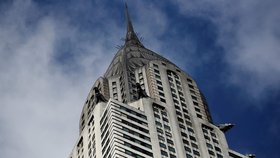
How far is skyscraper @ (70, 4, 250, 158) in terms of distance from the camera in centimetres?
12811

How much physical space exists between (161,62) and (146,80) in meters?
8.55

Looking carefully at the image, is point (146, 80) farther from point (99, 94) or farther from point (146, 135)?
point (146, 135)

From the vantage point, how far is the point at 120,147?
123 m

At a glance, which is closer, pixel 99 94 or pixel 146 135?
pixel 146 135

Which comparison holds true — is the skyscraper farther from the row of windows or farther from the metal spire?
the metal spire

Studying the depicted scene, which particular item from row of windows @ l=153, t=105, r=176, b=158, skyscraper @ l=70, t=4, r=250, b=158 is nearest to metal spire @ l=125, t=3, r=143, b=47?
skyscraper @ l=70, t=4, r=250, b=158

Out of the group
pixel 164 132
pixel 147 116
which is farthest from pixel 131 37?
pixel 164 132

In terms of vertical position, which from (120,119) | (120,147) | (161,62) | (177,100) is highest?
(161,62)

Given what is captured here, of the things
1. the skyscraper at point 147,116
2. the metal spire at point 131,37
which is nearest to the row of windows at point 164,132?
the skyscraper at point 147,116

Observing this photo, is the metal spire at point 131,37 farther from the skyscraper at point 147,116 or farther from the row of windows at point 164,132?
the row of windows at point 164,132

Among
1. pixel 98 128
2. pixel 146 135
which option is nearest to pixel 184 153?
pixel 146 135

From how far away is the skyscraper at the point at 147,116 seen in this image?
420 feet

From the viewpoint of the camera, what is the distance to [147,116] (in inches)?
5369

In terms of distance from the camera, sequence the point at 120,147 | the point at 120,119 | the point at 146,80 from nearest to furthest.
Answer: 1. the point at 120,147
2. the point at 120,119
3. the point at 146,80
